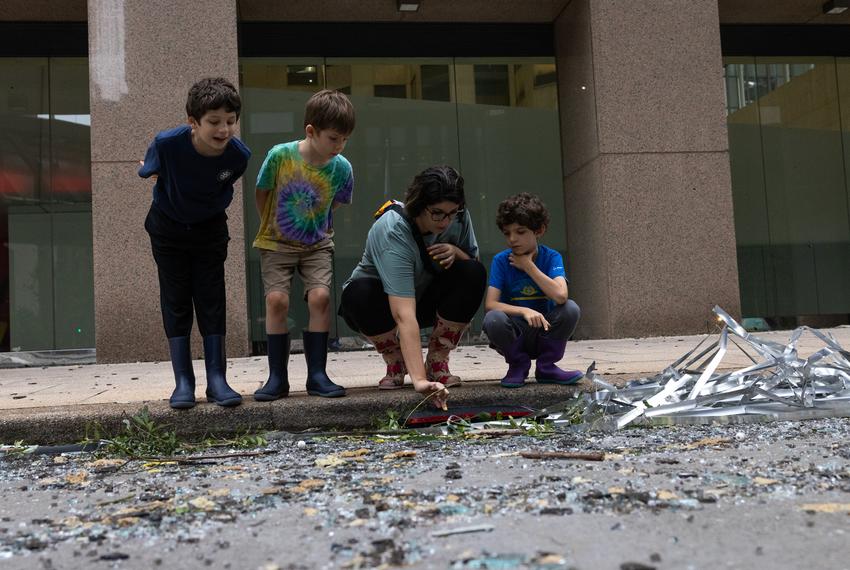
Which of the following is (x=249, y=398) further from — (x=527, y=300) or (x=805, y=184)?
(x=805, y=184)

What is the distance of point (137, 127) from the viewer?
25.1 ft

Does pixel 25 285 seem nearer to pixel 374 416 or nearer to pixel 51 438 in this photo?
pixel 51 438

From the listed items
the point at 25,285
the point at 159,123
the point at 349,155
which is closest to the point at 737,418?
the point at 159,123

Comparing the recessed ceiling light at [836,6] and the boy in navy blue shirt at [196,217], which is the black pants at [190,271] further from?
the recessed ceiling light at [836,6]

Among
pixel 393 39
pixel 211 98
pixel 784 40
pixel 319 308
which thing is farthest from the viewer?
pixel 784 40

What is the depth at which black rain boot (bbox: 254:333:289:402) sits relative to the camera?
3469 millimetres

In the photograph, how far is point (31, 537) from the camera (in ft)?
6.06

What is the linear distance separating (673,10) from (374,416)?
6.95 meters

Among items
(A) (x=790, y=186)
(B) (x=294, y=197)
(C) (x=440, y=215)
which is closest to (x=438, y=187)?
(C) (x=440, y=215)

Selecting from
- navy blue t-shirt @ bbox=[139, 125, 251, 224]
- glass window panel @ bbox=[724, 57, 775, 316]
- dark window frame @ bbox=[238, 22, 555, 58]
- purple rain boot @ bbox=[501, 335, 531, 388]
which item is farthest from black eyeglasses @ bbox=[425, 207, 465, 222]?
glass window panel @ bbox=[724, 57, 775, 316]

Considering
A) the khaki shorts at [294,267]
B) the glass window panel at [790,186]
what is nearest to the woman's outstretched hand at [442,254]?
the khaki shorts at [294,267]

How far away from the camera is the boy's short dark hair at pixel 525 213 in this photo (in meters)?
3.53

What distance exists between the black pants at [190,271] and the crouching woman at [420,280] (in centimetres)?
59

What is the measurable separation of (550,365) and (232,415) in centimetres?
149
